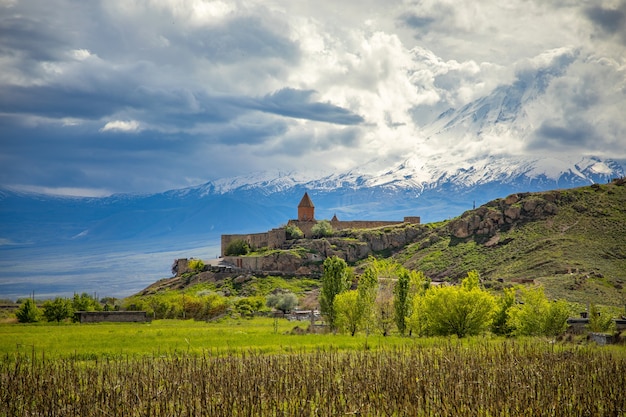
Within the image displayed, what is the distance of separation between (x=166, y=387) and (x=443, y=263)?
81773 millimetres

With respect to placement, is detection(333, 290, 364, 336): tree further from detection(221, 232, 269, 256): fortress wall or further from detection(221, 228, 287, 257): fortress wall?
detection(221, 232, 269, 256): fortress wall

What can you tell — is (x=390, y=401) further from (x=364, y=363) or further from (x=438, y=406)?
(x=364, y=363)

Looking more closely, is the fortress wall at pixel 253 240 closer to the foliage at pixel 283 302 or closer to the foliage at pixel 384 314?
the foliage at pixel 283 302

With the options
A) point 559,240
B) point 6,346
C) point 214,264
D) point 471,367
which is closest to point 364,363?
point 471,367

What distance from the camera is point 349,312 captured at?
4409 centimetres

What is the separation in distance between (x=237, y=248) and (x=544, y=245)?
5683 cm

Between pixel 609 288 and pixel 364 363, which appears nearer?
pixel 364 363

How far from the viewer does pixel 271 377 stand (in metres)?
21.3

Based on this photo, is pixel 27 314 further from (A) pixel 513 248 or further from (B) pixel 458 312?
(A) pixel 513 248

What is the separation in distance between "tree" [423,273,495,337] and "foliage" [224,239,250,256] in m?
80.6

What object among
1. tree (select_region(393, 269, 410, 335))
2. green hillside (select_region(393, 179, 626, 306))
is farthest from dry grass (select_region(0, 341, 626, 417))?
green hillside (select_region(393, 179, 626, 306))

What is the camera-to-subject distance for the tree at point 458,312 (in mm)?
40719

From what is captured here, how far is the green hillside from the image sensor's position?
72375mm

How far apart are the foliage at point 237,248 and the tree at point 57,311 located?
60.7 m
